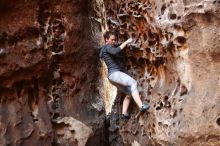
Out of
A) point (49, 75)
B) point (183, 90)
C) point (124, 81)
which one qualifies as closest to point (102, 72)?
point (49, 75)

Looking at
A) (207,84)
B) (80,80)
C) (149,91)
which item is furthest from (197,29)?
(80,80)

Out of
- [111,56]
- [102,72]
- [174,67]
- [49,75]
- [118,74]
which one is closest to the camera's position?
[174,67]

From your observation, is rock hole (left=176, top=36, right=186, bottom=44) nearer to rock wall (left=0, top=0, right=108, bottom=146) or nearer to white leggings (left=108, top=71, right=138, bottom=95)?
white leggings (left=108, top=71, right=138, bottom=95)

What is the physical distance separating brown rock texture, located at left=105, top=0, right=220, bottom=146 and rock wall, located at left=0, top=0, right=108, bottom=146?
1.79 ft

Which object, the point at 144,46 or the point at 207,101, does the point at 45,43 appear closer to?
the point at 144,46

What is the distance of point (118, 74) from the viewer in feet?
17.0

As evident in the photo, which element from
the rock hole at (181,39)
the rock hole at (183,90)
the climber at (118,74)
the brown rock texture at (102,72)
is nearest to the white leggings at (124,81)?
the climber at (118,74)

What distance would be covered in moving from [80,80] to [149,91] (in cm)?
105

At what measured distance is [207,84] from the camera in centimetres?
442

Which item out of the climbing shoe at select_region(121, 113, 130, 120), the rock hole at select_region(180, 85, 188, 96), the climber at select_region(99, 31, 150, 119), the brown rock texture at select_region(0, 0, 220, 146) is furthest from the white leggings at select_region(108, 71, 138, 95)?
the rock hole at select_region(180, 85, 188, 96)

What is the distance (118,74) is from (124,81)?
0.13 m

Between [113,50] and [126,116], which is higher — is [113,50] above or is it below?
above

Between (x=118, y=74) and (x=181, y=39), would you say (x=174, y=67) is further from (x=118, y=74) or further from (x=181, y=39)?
(x=118, y=74)

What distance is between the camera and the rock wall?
5.24 metres
